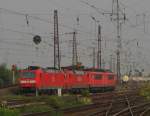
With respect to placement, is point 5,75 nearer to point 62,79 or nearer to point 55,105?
point 62,79

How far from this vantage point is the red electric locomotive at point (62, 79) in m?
44.6

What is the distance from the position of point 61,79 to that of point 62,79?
300 mm

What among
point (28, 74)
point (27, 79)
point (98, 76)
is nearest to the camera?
point (27, 79)

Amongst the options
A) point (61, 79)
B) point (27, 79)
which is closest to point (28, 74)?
point (27, 79)

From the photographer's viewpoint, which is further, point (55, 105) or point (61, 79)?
point (61, 79)

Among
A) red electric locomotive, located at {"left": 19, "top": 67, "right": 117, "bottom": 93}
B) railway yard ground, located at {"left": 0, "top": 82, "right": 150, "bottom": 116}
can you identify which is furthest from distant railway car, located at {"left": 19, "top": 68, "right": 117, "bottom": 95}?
railway yard ground, located at {"left": 0, "top": 82, "right": 150, "bottom": 116}

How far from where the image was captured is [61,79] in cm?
4856

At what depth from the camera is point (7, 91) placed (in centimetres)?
4759

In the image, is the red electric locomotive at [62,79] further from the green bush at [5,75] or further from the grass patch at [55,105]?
the green bush at [5,75]

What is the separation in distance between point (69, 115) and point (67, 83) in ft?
82.9

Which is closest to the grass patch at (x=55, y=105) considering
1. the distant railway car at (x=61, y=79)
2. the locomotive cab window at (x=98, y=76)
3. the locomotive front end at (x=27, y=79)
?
the distant railway car at (x=61, y=79)

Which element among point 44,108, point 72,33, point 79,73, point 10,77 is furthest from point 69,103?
point 10,77

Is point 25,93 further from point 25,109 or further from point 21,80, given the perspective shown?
point 25,109

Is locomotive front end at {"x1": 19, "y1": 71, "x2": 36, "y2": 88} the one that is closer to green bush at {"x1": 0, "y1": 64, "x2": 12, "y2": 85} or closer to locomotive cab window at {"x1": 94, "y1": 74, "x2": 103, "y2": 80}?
locomotive cab window at {"x1": 94, "y1": 74, "x2": 103, "y2": 80}
